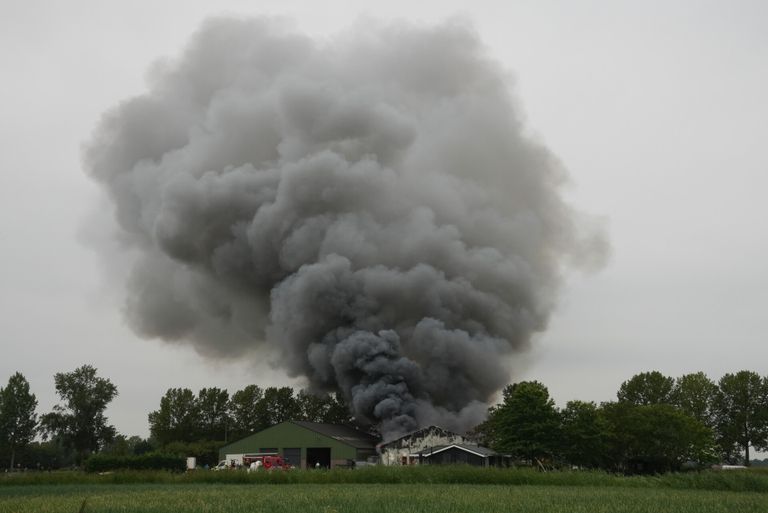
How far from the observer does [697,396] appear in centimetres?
7756

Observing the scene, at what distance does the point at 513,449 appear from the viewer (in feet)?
152

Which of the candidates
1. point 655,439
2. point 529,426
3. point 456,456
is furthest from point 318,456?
point 655,439

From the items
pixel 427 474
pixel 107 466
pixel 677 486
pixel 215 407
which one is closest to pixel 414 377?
pixel 107 466

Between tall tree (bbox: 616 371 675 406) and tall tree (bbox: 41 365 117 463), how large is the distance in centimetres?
5935

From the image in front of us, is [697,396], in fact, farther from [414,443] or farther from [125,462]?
[125,462]

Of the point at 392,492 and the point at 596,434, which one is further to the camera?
the point at 596,434

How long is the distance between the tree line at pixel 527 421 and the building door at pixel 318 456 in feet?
44.2

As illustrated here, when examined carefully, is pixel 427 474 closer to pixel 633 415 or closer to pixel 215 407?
pixel 633 415

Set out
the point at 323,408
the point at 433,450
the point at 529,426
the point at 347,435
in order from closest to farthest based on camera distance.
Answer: the point at 529,426 < the point at 433,450 < the point at 347,435 < the point at 323,408

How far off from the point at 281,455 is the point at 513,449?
2035 cm

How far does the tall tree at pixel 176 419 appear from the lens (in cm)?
8681

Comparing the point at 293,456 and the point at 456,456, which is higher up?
the point at 293,456

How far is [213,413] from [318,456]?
36695mm

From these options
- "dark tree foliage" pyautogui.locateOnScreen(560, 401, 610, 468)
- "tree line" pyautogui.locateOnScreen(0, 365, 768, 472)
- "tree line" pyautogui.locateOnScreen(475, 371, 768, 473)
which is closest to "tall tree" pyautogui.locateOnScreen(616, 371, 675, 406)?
"tree line" pyautogui.locateOnScreen(0, 365, 768, 472)
